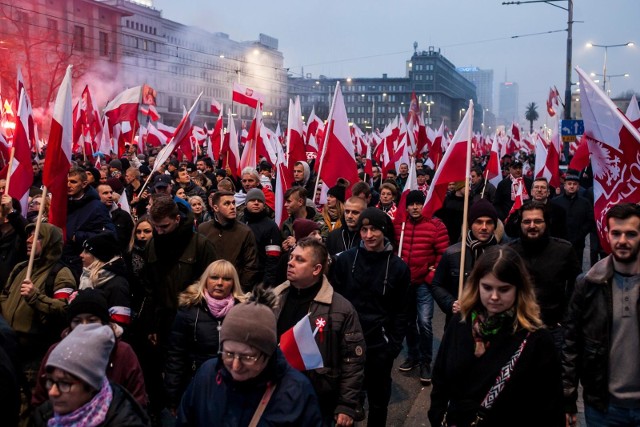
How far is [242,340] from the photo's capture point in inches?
110

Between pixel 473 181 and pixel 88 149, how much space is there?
10195mm

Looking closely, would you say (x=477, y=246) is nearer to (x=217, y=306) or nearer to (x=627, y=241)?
(x=627, y=241)

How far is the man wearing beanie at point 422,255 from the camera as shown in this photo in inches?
261

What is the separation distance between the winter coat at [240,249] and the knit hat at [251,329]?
3.27 metres

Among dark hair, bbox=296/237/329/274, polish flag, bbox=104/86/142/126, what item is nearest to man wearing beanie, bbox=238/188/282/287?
dark hair, bbox=296/237/329/274

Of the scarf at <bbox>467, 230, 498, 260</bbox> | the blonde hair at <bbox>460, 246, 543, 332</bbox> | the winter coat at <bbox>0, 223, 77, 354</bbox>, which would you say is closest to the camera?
the blonde hair at <bbox>460, 246, 543, 332</bbox>

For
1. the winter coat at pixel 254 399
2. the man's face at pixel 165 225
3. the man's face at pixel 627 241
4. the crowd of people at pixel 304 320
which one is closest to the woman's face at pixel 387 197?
the crowd of people at pixel 304 320

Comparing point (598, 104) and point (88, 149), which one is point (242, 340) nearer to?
point (598, 104)

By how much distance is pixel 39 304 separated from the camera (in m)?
4.48

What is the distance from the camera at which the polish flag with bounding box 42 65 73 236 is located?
210 inches

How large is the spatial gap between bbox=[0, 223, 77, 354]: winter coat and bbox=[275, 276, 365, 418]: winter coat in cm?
171

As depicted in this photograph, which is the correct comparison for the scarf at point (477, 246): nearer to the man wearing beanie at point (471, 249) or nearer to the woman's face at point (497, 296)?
the man wearing beanie at point (471, 249)

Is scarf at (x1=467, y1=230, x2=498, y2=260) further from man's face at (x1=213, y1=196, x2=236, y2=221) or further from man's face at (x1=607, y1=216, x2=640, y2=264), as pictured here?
man's face at (x1=213, y1=196, x2=236, y2=221)

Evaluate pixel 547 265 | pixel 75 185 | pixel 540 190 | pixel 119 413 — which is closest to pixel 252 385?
pixel 119 413
